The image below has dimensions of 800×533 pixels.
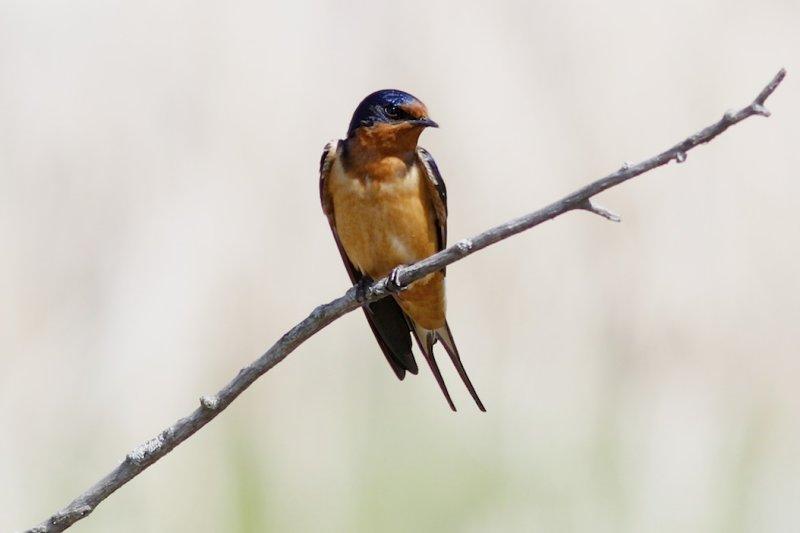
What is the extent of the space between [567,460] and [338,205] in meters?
3.74

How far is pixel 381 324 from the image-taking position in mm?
3852

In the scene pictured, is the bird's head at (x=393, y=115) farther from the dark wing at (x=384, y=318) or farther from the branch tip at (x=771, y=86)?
the branch tip at (x=771, y=86)

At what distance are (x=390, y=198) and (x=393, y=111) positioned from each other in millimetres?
270

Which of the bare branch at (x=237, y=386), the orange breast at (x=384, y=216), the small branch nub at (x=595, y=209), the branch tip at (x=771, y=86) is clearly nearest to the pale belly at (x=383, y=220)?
the orange breast at (x=384, y=216)

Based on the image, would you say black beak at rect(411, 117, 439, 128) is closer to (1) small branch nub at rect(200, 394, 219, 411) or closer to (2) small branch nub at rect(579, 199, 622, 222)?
(2) small branch nub at rect(579, 199, 622, 222)

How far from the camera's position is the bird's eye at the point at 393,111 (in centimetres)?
355

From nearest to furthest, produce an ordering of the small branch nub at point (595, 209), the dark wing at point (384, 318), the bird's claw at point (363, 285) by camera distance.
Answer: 1. the small branch nub at point (595, 209)
2. the bird's claw at point (363, 285)
3. the dark wing at point (384, 318)

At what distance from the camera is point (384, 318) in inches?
153

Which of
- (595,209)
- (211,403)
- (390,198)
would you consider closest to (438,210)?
(390,198)

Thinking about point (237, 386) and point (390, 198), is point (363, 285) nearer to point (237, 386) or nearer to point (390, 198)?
point (390, 198)

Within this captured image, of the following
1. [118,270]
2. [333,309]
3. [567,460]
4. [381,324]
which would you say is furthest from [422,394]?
[333,309]

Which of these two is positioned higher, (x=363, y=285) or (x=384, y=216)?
(x=384, y=216)

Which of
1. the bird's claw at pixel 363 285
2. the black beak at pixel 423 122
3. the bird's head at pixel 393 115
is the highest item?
the bird's head at pixel 393 115

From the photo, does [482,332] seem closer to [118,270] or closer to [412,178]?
[118,270]
